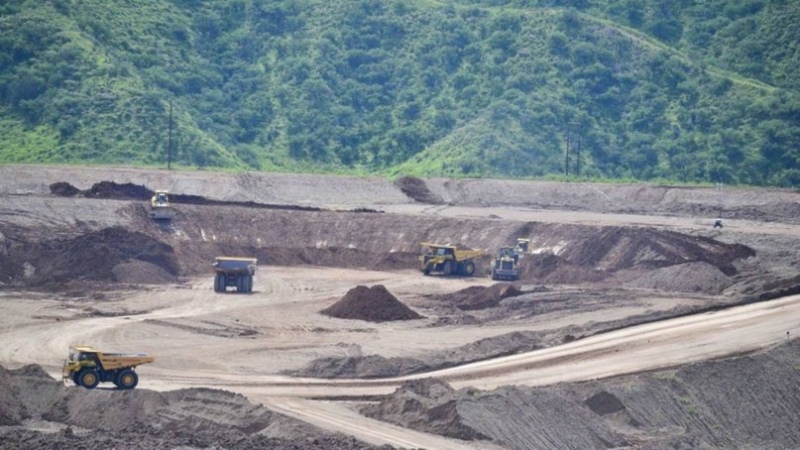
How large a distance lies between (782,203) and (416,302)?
129ft

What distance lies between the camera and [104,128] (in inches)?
4385

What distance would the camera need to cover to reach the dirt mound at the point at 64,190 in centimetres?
8300

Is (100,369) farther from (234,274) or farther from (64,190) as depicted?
(64,190)

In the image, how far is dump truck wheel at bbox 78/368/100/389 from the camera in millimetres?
38688

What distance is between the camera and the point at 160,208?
7981 centimetres

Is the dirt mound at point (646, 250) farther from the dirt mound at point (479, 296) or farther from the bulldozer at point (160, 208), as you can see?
the bulldozer at point (160, 208)

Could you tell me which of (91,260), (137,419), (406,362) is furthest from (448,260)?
(137,419)

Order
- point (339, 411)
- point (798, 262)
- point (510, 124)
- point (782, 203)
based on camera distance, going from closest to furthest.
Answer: point (339, 411) < point (798, 262) < point (782, 203) < point (510, 124)

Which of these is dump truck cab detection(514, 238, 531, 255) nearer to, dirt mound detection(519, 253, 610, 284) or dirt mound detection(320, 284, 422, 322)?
dirt mound detection(519, 253, 610, 284)

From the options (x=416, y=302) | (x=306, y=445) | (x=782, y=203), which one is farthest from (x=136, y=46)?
(x=306, y=445)

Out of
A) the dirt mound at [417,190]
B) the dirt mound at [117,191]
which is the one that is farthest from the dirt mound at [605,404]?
the dirt mound at [417,190]

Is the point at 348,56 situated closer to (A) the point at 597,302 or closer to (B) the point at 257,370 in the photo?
(A) the point at 597,302

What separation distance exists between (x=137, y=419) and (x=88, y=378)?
3.83 meters

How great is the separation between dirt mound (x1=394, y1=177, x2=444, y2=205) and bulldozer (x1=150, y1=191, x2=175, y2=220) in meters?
25.6
